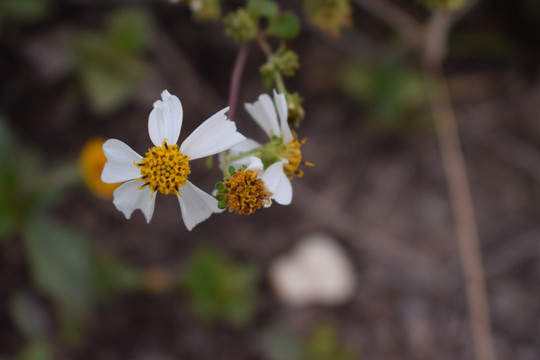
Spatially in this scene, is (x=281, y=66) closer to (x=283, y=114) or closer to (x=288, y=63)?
(x=288, y=63)

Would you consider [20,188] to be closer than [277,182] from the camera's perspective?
No

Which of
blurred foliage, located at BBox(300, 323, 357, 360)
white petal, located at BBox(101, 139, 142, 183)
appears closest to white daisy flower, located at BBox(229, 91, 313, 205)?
Result: white petal, located at BBox(101, 139, 142, 183)

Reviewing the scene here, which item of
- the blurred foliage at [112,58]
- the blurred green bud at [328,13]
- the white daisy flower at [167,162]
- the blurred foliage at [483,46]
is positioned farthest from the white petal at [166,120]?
the blurred foliage at [483,46]

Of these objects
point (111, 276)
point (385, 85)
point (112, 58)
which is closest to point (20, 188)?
point (111, 276)

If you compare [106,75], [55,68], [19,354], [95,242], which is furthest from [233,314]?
[55,68]

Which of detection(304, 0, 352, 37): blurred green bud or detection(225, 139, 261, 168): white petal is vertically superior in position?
detection(304, 0, 352, 37): blurred green bud

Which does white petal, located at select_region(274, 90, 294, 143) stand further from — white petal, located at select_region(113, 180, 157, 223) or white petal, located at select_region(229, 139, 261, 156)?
white petal, located at select_region(113, 180, 157, 223)
